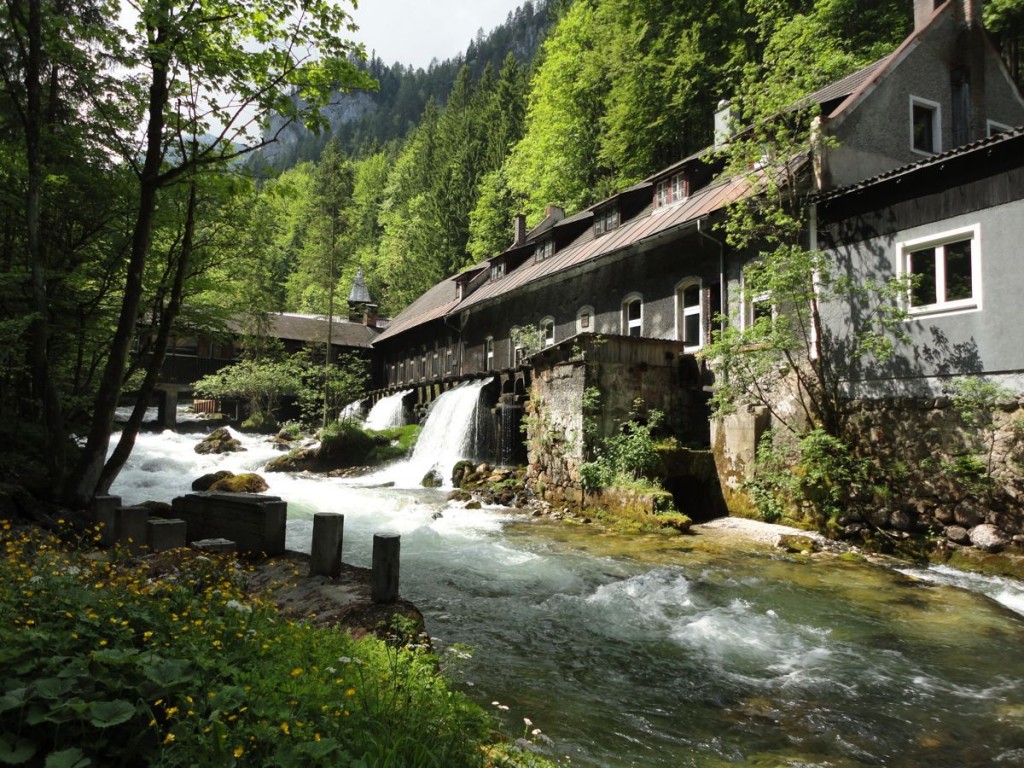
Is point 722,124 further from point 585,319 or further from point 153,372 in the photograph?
point 153,372

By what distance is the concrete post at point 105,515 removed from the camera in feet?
22.8

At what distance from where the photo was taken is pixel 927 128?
1520cm

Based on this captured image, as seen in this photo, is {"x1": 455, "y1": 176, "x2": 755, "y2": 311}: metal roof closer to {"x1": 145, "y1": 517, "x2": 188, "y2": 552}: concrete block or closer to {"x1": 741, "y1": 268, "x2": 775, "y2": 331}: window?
{"x1": 741, "y1": 268, "x2": 775, "y2": 331}: window

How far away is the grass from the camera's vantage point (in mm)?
2490

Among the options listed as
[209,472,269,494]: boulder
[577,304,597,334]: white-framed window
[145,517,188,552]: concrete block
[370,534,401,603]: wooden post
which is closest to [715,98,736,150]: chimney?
[577,304,597,334]: white-framed window

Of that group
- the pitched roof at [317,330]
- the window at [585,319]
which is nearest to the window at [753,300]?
the window at [585,319]

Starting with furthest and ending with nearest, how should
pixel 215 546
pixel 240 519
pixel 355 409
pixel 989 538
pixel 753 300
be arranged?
pixel 355 409
pixel 753 300
pixel 989 538
pixel 240 519
pixel 215 546

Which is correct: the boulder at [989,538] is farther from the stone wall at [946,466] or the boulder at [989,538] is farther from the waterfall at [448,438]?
the waterfall at [448,438]

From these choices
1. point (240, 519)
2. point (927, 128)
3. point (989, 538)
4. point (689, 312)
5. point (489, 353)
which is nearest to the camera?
point (240, 519)

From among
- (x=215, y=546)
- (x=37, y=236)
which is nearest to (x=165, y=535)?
(x=215, y=546)

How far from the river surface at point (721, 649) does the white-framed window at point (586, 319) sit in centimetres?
1004

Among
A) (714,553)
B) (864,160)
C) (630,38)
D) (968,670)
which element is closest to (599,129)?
(630,38)

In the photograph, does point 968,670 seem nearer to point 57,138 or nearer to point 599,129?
point 57,138

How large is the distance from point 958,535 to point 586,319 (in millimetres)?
12495
